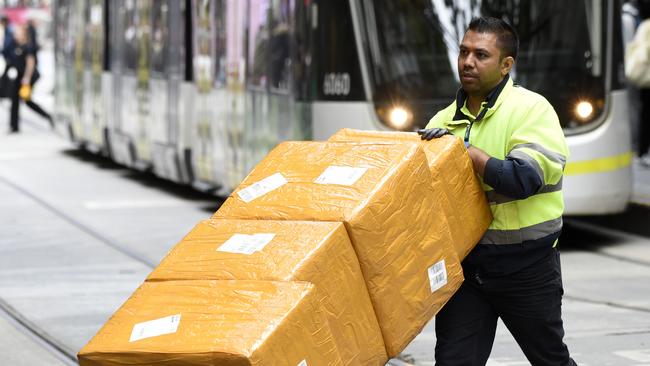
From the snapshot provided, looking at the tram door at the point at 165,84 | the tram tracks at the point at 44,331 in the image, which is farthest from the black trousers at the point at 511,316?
the tram door at the point at 165,84

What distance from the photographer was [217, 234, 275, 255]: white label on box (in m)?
4.36

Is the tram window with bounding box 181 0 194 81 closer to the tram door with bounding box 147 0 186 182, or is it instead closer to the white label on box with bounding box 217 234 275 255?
the tram door with bounding box 147 0 186 182

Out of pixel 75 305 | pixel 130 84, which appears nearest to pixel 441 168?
pixel 75 305

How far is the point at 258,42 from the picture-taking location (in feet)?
41.7

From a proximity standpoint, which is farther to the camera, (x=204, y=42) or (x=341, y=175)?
(x=204, y=42)

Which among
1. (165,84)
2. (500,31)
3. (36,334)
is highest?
(500,31)

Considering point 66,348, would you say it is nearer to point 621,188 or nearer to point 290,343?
point 290,343

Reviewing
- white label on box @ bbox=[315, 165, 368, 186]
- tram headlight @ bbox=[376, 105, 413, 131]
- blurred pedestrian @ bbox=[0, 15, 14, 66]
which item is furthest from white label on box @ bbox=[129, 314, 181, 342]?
blurred pedestrian @ bbox=[0, 15, 14, 66]

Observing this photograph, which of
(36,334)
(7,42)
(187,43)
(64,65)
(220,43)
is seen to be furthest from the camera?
(7,42)

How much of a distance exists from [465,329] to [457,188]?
487 mm

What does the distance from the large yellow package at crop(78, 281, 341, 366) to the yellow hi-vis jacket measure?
Result: 0.81 meters

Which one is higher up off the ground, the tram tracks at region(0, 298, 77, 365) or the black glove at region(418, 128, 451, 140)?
the black glove at region(418, 128, 451, 140)

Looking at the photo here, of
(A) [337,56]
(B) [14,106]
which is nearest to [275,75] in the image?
(A) [337,56]

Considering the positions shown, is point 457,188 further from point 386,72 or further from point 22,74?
point 22,74
